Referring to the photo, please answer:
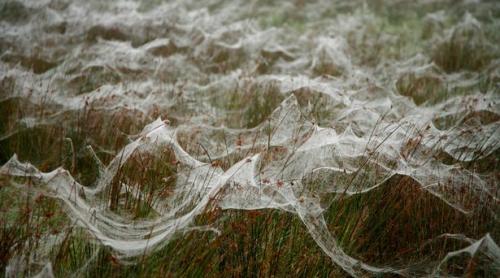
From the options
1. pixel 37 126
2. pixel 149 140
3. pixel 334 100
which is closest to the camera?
pixel 149 140

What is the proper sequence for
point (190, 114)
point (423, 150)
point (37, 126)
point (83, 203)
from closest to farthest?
point (83, 203) < point (423, 150) < point (37, 126) < point (190, 114)

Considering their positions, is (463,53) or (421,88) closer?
(421,88)

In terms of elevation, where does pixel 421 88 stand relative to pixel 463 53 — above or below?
above

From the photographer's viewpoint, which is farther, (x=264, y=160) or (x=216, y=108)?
(x=216, y=108)

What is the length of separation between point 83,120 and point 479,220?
2951 mm

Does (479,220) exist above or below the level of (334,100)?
above

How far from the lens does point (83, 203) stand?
2277mm

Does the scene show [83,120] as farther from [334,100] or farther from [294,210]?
[334,100]

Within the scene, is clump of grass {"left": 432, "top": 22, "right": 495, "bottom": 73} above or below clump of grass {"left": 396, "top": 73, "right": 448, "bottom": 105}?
below

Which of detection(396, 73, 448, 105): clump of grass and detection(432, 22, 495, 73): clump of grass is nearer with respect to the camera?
detection(396, 73, 448, 105): clump of grass

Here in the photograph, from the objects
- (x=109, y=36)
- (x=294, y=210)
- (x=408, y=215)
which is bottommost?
(x=109, y=36)

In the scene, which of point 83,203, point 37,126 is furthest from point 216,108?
point 83,203

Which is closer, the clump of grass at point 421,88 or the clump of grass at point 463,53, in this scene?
the clump of grass at point 421,88

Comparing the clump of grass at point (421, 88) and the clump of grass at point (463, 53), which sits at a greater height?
the clump of grass at point (421, 88)
